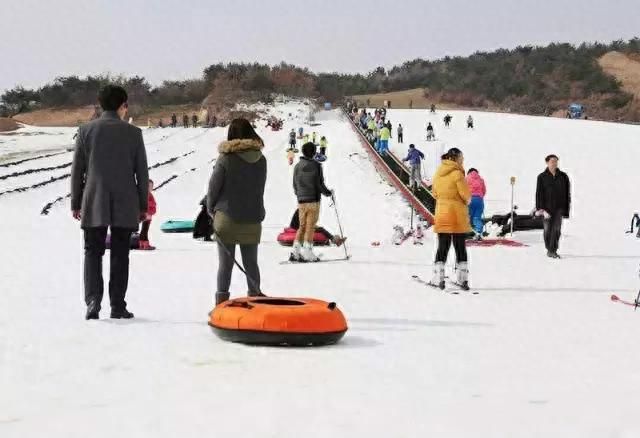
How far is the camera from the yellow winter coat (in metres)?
10.9

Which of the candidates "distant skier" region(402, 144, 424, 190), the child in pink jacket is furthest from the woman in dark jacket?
"distant skier" region(402, 144, 424, 190)

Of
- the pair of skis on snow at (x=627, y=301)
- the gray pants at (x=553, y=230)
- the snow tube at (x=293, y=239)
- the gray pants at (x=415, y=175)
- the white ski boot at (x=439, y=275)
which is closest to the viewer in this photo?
the pair of skis on snow at (x=627, y=301)

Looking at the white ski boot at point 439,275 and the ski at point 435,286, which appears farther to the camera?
the white ski boot at point 439,275

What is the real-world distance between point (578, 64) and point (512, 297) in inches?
5478

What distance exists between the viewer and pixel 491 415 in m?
5.27

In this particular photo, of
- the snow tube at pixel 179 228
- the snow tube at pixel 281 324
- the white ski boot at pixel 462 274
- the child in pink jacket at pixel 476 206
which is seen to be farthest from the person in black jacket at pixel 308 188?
the snow tube at pixel 179 228

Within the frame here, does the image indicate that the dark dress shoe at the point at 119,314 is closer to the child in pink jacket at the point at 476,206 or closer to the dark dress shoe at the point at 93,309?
the dark dress shoe at the point at 93,309

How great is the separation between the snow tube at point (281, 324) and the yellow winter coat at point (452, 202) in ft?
12.5

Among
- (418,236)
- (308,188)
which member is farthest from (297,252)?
(418,236)

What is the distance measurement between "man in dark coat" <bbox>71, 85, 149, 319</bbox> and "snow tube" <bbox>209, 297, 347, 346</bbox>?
1.23 m

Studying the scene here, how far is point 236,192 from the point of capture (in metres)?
8.34

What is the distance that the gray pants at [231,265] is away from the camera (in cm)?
841

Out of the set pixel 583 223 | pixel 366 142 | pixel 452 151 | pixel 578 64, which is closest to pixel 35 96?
pixel 578 64

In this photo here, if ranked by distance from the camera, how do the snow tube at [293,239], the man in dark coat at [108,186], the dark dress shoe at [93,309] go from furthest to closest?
the snow tube at [293,239], the dark dress shoe at [93,309], the man in dark coat at [108,186]
